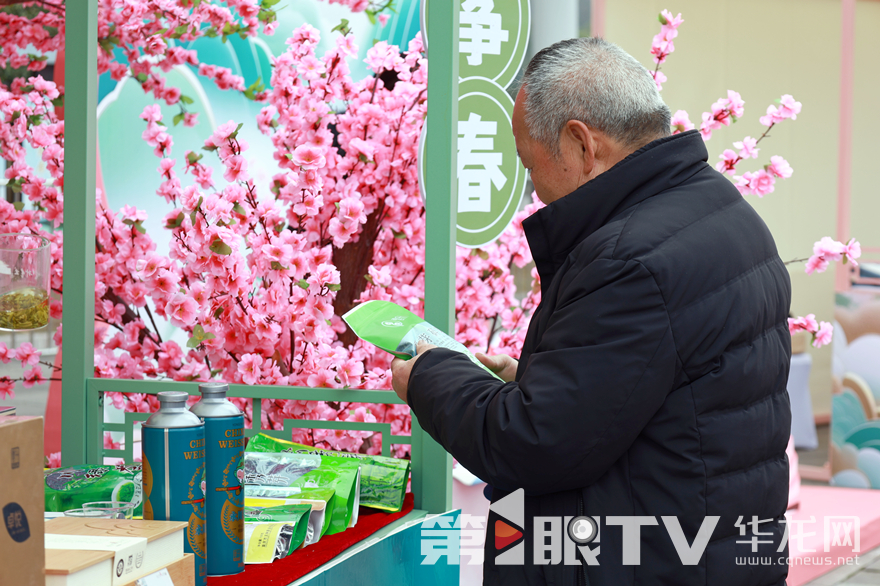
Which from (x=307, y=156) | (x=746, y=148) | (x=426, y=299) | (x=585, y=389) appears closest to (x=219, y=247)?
(x=307, y=156)

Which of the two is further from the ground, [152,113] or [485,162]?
[152,113]

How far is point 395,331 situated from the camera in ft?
4.18

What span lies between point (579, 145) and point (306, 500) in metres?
0.82

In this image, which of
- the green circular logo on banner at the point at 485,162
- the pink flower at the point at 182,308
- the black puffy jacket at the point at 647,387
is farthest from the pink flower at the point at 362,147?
the black puffy jacket at the point at 647,387

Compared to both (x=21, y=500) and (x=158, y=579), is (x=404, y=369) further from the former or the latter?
(x=21, y=500)

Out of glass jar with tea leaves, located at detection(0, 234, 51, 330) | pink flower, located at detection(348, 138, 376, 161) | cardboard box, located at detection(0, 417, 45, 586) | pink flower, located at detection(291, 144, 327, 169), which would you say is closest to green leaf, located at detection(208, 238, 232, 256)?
pink flower, located at detection(291, 144, 327, 169)

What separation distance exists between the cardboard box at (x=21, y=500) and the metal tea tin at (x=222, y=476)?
41cm

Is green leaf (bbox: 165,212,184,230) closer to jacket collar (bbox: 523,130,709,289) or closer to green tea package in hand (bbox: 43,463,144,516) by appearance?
green tea package in hand (bbox: 43,463,144,516)

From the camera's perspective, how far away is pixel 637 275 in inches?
37.9

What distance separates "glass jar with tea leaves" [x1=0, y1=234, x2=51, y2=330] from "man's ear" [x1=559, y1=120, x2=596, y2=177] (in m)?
1.03

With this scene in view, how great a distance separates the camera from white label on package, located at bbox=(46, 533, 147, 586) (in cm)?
87

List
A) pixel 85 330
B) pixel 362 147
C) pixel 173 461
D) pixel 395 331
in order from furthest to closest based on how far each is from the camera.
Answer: pixel 362 147
pixel 85 330
pixel 395 331
pixel 173 461

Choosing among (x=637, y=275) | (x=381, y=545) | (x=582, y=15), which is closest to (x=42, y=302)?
(x=381, y=545)

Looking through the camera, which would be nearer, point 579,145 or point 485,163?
point 579,145
